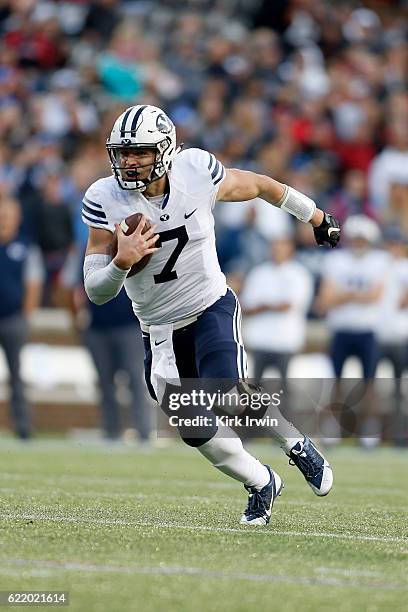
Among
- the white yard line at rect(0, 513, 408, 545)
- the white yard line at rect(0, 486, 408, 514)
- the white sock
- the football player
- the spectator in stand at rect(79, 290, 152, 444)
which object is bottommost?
the spectator in stand at rect(79, 290, 152, 444)

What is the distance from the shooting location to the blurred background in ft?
37.3

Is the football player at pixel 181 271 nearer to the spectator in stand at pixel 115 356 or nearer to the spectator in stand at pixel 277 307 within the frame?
the spectator in stand at pixel 115 356

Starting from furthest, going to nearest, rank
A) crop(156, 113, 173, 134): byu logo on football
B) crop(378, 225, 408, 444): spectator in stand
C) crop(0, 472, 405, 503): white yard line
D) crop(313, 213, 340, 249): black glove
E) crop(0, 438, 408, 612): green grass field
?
crop(378, 225, 408, 444): spectator in stand < crop(0, 472, 405, 503): white yard line < crop(313, 213, 340, 249): black glove < crop(156, 113, 173, 134): byu logo on football < crop(0, 438, 408, 612): green grass field

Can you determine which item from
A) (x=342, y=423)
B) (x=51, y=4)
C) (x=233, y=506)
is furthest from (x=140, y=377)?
(x=51, y=4)

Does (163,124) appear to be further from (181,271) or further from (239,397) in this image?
(239,397)

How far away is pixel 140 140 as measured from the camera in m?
5.69

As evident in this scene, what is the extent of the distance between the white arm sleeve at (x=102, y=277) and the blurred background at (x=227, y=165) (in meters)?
5.47

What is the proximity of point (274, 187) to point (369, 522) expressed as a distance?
1.57m

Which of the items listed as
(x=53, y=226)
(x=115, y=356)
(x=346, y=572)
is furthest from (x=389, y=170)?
(x=346, y=572)

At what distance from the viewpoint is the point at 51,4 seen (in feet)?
53.1

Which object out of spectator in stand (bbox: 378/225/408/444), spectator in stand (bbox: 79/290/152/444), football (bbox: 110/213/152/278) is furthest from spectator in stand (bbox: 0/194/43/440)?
Answer: football (bbox: 110/213/152/278)

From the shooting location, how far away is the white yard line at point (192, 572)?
4.22 m

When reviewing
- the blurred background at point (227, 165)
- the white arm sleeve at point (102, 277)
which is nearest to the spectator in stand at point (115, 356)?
the blurred background at point (227, 165)

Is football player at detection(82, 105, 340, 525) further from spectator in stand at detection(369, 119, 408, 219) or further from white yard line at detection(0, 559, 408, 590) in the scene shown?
spectator in stand at detection(369, 119, 408, 219)
